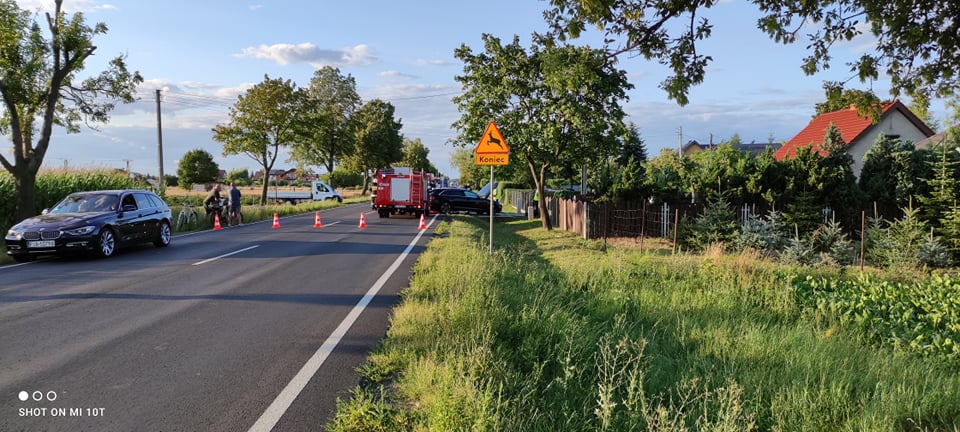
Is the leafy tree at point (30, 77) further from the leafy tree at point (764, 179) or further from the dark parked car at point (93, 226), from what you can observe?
the leafy tree at point (764, 179)

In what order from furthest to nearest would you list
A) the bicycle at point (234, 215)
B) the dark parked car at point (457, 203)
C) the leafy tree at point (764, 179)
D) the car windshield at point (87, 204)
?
the dark parked car at point (457, 203) → the bicycle at point (234, 215) → the leafy tree at point (764, 179) → the car windshield at point (87, 204)

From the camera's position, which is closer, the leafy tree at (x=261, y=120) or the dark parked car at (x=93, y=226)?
the dark parked car at (x=93, y=226)

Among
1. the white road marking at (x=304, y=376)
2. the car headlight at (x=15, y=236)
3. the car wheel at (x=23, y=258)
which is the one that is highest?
the car headlight at (x=15, y=236)

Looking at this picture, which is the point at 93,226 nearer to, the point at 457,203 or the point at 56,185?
the point at 56,185

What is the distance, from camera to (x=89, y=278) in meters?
9.20

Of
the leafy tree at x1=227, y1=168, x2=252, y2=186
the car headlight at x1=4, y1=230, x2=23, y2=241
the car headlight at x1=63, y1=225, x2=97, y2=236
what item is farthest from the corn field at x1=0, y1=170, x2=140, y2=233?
the leafy tree at x1=227, y1=168, x2=252, y2=186

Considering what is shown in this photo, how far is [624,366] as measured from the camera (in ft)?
14.2

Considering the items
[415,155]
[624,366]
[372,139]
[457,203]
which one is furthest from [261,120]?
[415,155]

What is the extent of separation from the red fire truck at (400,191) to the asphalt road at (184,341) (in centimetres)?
1752

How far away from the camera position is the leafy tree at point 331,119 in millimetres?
58125

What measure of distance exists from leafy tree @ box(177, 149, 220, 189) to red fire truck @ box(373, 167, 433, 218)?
59.2 m

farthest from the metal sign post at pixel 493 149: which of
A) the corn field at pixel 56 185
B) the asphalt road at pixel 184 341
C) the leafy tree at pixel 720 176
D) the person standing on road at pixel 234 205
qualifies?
the person standing on road at pixel 234 205

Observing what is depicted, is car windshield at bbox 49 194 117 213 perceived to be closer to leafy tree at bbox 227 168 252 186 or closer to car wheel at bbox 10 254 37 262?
car wheel at bbox 10 254 37 262

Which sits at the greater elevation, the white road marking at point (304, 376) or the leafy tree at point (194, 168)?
the leafy tree at point (194, 168)
